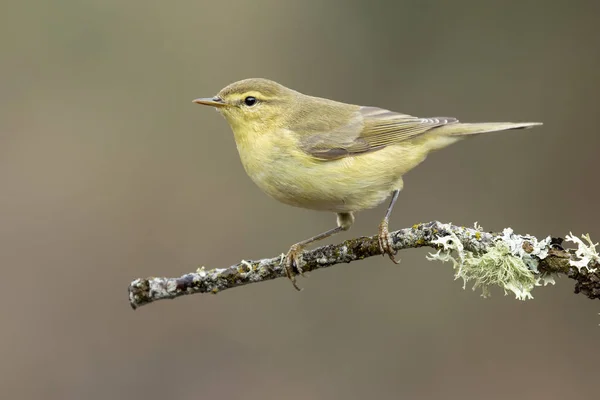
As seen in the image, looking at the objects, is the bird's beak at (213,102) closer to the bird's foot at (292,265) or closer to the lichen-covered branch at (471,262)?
the bird's foot at (292,265)

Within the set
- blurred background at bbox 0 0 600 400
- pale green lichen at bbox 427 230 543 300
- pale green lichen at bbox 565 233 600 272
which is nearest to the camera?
pale green lichen at bbox 565 233 600 272

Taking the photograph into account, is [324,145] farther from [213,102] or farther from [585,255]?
[585,255]

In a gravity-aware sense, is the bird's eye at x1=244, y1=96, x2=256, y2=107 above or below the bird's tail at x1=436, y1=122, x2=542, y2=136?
above

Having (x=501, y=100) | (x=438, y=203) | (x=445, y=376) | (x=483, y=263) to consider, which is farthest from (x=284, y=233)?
(x=483, y=263)

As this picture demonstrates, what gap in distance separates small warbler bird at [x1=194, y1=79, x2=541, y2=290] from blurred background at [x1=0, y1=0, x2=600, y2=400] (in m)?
2.67

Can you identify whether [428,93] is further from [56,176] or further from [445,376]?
[56,176]

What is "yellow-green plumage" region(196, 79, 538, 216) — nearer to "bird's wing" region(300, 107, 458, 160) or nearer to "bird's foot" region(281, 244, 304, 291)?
"bird's wing" region(300, 107, 458, 160)

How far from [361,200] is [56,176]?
220 inches

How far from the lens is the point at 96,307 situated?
787cm

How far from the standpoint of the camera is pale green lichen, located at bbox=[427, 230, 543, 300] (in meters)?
3.63

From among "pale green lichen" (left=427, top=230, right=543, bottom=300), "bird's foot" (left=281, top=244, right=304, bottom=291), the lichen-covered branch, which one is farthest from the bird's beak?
"pale green lichen" (left=427, top=230, right=543, bottom=300)

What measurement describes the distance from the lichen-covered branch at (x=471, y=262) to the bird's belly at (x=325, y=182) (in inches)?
22.2

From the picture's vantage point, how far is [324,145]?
5.24 m

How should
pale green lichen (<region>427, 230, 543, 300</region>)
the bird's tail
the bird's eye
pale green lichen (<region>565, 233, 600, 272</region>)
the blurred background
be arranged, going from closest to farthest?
pale green lichen (<region>565, 233, 600, 272</region>), pale green lichen (<region>427, 230, 543, 300</region>), the bird's eye, the bird's tail, the blurred background
